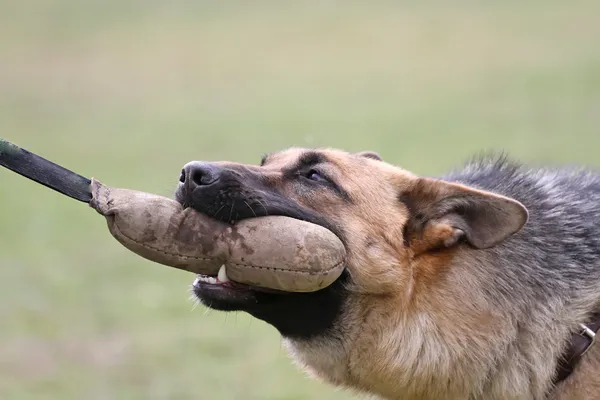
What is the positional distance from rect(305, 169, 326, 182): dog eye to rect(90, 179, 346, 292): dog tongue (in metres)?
0.44

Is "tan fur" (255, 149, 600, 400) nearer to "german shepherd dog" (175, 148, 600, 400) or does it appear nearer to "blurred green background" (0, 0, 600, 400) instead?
"german shepherd dog" (175, 148, 600, 400)

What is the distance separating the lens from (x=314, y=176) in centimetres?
483

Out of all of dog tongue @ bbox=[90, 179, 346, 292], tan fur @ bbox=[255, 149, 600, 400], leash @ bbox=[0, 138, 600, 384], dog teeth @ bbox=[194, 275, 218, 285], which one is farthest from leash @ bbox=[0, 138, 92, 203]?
tan fur @ bbox=[255, 149, 600, 400]

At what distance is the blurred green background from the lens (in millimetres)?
8703

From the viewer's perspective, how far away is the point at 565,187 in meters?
5.14

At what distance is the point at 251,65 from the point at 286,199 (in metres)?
23.7

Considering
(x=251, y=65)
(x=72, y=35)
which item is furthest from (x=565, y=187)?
(x=72, y=35)

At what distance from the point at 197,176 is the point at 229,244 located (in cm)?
36

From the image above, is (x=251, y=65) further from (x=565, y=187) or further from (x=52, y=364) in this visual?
(x=565, y=187)

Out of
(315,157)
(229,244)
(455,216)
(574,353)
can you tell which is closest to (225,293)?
(229,244)

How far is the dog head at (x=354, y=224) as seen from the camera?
4.43 meters

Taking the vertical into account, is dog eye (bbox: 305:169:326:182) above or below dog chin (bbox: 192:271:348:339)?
above

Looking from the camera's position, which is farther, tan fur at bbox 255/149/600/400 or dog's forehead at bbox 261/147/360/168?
dog's forehead at bbox 261/147/360/168

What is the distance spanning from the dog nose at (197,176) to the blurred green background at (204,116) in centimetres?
160
